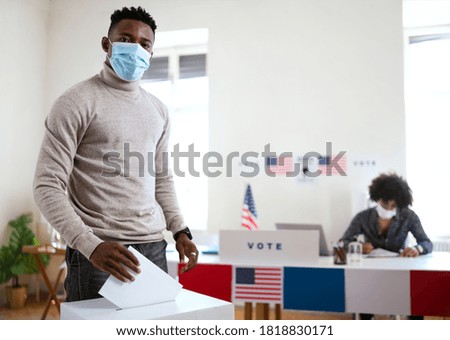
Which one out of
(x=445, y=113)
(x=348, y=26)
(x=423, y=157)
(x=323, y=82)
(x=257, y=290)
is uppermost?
(x=348, y=26)

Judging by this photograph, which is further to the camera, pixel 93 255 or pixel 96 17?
pixel 96 17

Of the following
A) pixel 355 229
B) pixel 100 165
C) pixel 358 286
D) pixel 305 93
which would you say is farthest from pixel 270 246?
pixel 305 93

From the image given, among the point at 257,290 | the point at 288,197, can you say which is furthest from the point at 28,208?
the point at 257,290

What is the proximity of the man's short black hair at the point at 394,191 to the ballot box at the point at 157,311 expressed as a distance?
2.62m

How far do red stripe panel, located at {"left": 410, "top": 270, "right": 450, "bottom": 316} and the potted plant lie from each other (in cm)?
320

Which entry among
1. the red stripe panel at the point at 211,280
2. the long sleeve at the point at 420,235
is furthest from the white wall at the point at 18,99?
the long sleeve at the point at 420,235

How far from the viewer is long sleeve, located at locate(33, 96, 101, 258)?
1.06 metres

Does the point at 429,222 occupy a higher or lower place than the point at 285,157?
lower

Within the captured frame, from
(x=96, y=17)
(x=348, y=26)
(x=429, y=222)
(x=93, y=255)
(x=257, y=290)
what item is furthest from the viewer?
(x=348, y=26)

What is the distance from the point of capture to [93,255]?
103cm

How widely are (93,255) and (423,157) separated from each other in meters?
3.37

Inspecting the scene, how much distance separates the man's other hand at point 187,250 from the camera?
1287mm
